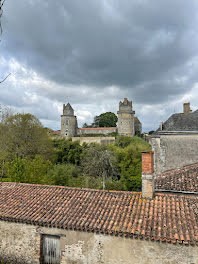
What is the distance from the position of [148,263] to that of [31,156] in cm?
2744

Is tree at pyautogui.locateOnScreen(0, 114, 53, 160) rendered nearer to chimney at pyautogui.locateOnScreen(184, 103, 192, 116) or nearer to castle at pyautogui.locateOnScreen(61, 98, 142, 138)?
castle at pyautogui.locateOnScreen(61, 98, 142, 138)

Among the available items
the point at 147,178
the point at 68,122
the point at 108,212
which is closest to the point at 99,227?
the point at 108,212

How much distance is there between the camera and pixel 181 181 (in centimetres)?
1015

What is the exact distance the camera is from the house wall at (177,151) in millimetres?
15212

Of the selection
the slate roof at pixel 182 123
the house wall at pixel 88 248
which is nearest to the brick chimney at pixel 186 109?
the slate roof at pixel 182 123

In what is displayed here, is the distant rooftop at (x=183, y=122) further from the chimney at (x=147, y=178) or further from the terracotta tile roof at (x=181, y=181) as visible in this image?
the chimney at (x=147, y=178)

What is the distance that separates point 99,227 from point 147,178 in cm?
293

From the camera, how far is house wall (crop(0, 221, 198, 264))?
6035 millimetres

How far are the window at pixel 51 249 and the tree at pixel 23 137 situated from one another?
74.1 ft

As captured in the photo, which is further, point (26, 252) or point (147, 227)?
point (26, 252)

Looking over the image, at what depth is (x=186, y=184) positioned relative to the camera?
32.0 ft

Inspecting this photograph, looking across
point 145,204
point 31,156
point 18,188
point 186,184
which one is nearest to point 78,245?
point 145,204

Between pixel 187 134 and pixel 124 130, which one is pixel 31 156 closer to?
pixel 187 134

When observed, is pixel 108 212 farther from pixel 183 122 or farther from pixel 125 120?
pixel 125 120
